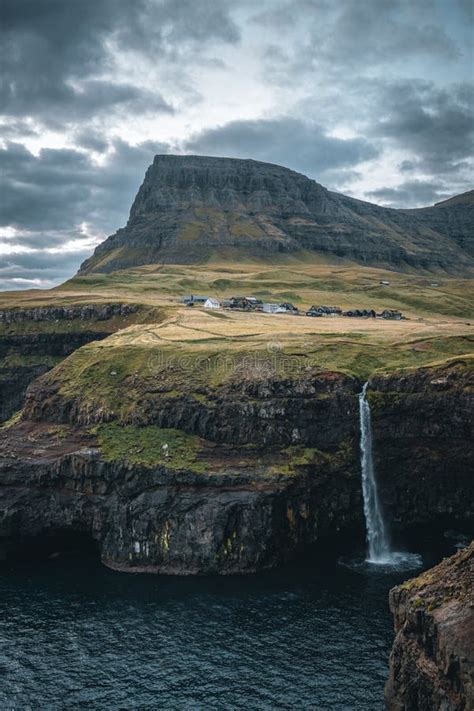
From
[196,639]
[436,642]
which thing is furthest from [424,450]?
[436,642]

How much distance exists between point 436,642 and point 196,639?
30161 millimetres

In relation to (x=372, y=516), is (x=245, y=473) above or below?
above

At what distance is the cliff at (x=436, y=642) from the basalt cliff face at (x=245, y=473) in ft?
115

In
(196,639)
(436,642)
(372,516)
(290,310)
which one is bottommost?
(196,639)

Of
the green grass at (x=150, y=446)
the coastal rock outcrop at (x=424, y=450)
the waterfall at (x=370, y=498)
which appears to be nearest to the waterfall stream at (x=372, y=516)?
the waterfall at (x=370, y=498)

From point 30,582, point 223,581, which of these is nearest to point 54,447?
point 30,582

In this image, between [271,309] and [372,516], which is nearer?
[372,516]

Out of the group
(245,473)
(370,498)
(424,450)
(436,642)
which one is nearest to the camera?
(436,642)

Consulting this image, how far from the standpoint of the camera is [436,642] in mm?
44625

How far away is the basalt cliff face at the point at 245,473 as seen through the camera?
8475 cm

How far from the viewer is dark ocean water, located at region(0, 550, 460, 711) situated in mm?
56094

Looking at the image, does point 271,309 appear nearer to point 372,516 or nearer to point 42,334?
point 42,334

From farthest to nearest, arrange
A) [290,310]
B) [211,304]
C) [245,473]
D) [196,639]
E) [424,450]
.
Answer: [290,310], [211,304], [424,450], [245,473], [196,639]

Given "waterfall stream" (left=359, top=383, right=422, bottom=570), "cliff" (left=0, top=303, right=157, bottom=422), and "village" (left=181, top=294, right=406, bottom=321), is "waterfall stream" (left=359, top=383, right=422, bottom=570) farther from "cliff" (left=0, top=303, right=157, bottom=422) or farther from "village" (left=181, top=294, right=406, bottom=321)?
"cliff" (left=0, top=303, right=157, bottom=422)
